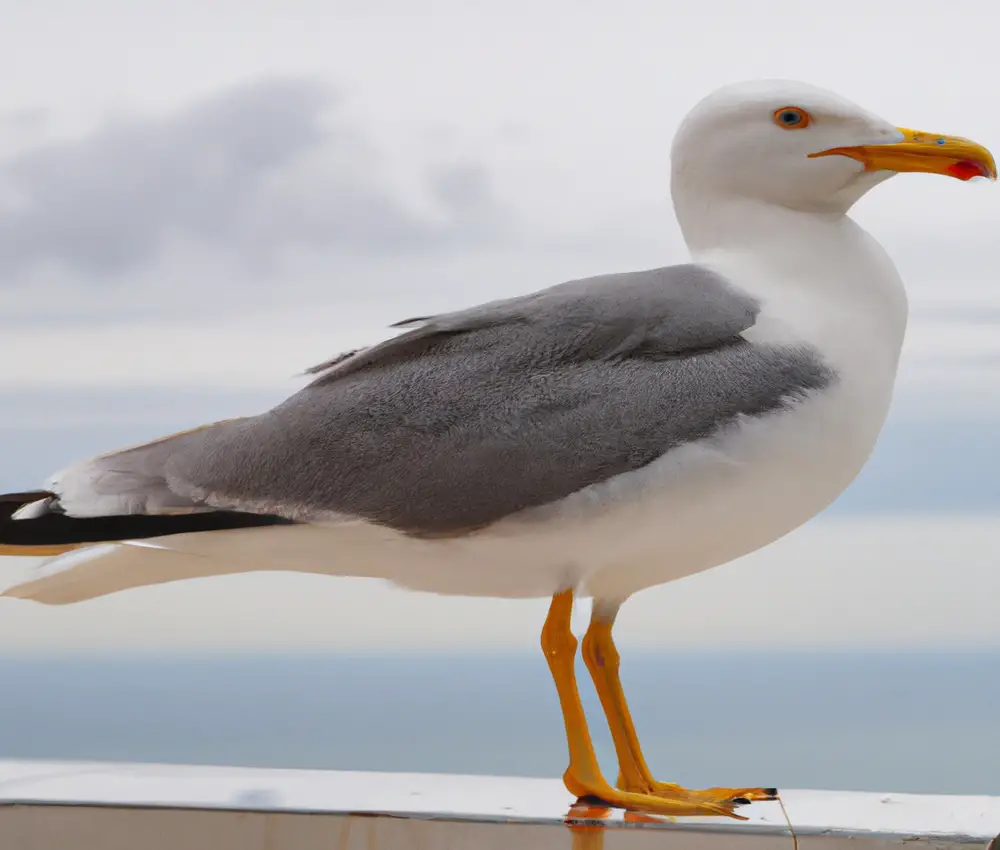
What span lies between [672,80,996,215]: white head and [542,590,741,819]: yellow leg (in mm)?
520

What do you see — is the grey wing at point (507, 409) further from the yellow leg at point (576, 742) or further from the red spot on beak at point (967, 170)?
the red spot on beak at point (967, 170)

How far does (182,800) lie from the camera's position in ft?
5.07

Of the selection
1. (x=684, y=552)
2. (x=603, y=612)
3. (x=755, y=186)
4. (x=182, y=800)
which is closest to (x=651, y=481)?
(x=684, y=552)

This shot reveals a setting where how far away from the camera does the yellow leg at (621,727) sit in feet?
5.14

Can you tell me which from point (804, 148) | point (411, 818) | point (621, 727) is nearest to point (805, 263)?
point (804, 148)

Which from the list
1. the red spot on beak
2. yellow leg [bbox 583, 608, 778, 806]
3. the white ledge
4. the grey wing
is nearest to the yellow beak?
the red spot on beak

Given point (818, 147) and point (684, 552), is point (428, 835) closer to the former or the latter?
point (684, 552)

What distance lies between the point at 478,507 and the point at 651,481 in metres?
0.17

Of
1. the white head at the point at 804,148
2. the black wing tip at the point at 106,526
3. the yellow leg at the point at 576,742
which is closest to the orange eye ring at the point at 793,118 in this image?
the white head at the point at 804,148

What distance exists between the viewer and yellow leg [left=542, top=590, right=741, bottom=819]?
1.46m

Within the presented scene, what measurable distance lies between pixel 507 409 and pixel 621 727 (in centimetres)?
44

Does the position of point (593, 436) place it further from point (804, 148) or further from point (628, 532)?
point (804, 148)

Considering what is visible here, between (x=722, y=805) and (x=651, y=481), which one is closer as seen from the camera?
(x=651, y=481)

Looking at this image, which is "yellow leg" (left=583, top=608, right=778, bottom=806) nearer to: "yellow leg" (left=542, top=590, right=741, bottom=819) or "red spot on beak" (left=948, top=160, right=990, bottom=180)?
"yellow leg" (left=542, top=590, right=741, bottom=819)
